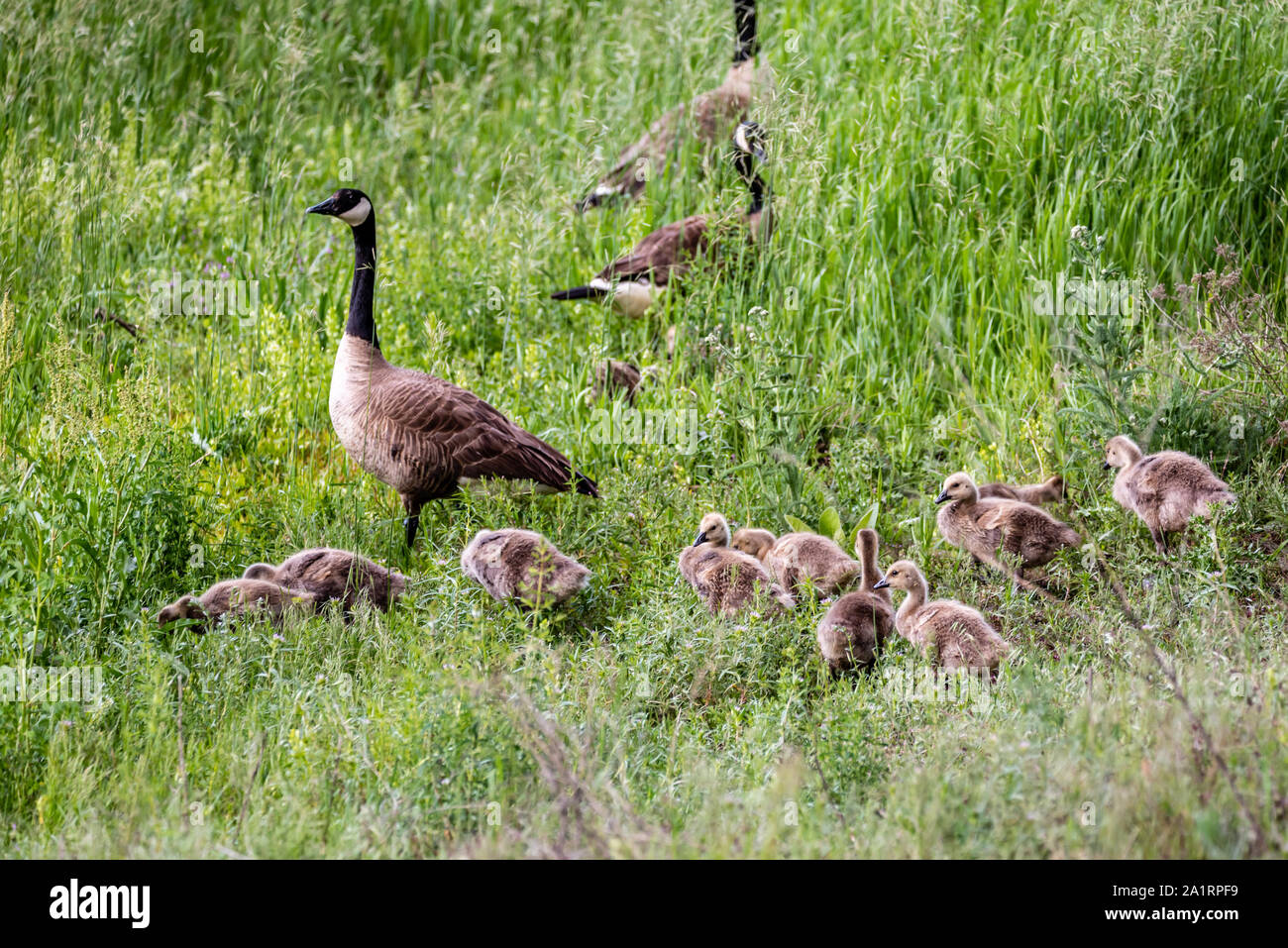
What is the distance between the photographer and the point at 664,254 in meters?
8.45

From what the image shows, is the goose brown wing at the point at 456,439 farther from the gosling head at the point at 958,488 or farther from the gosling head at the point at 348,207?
the gosling head at the point at 958,488

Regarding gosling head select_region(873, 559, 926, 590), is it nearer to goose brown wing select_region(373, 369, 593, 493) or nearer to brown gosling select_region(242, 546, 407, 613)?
goose brown wing select_region(373, 369, 593, 493)

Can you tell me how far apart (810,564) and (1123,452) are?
178 centimetres

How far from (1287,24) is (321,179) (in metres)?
7.45

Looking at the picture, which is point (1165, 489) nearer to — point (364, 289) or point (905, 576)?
point (905, 576)

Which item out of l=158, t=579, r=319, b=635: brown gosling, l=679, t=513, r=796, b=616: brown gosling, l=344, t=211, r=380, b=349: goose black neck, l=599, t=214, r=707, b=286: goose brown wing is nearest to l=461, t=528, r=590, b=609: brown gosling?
l=679, t=513, r=796, b=616: brown gosling

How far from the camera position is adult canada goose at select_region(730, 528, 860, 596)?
5.77m

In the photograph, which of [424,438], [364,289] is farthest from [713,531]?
[364,289]

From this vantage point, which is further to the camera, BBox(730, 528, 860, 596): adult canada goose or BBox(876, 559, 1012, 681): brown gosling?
BBox(730, 528, 860, 596): adult canada goose

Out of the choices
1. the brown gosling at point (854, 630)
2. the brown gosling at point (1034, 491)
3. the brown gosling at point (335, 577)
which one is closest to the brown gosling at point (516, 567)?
the brown gosling at point (335, 577)

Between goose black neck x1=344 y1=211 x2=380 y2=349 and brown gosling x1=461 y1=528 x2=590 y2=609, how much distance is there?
172 centimetres

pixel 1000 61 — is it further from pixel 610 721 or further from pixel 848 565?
pixel 610 721

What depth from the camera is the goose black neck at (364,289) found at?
6820mm

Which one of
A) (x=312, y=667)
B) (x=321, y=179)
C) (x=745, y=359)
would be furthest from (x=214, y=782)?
(x=321, y=179)
